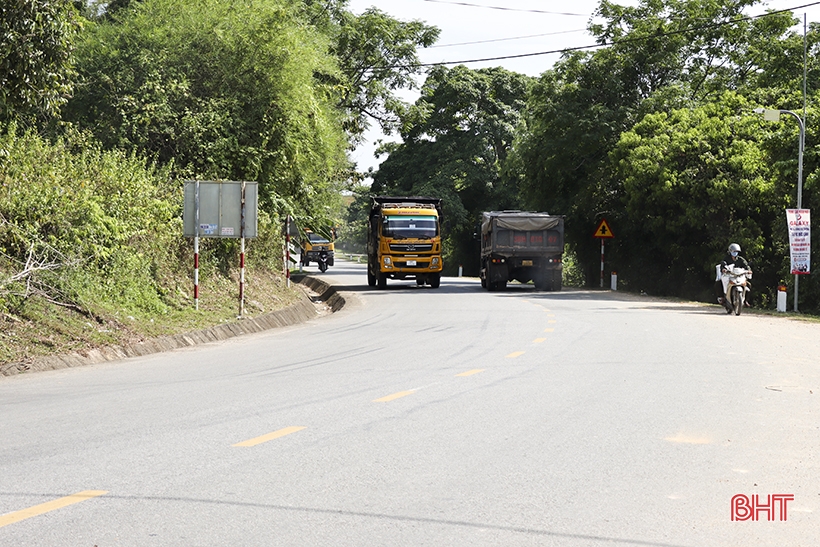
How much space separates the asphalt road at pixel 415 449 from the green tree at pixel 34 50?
4.27 meters

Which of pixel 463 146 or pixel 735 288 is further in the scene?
→ pixel 463 146

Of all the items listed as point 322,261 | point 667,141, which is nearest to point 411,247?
point 667,141

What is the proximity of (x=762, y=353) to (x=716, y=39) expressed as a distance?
34.5 metres

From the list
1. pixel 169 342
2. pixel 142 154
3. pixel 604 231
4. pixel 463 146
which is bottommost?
pixel 169 342

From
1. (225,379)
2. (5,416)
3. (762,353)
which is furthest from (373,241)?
(5,416)

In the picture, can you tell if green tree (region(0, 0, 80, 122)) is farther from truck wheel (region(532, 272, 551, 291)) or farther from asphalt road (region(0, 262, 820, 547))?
truck wheel (region(532, 272, 551, 291))

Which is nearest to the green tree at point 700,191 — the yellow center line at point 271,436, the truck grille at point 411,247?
the truck grille at point 411,247

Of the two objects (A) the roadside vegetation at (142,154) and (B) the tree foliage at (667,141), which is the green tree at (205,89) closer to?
(A) the roadside vegetation at (142,154)

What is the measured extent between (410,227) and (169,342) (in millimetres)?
21931

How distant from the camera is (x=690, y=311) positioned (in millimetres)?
25594

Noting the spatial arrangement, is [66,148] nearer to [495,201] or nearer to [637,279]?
[637,279]

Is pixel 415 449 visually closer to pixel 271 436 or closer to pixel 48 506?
pixel 271 436

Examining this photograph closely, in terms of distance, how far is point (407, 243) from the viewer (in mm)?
37000

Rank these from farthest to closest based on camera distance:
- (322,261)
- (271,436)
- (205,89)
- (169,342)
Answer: (322,261)
(205,89)
(169,342)
(271,436)
